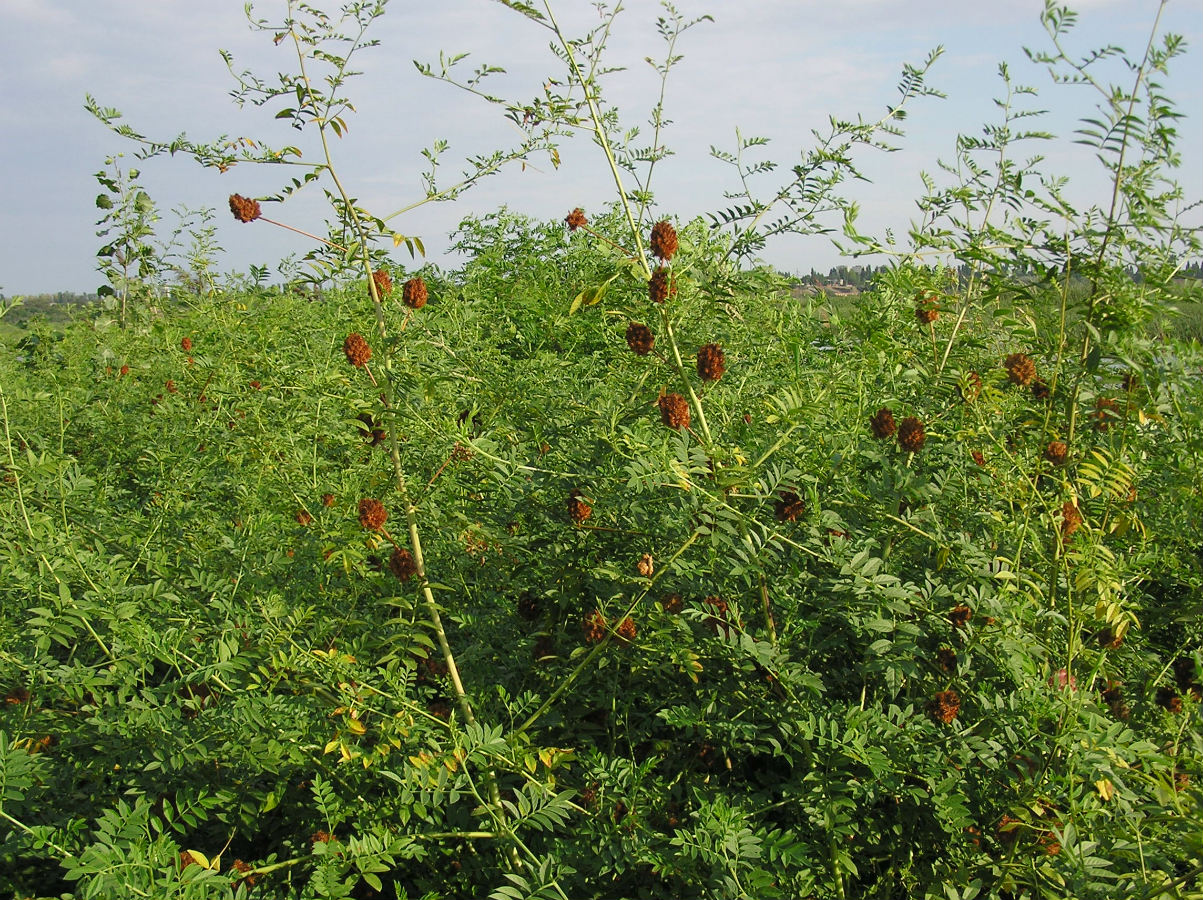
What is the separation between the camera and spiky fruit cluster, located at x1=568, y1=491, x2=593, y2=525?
217 cm

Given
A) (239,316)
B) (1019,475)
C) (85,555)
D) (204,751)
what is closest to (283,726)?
(204,751)

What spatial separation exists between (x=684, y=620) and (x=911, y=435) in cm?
69

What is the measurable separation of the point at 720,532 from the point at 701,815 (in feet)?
1.95

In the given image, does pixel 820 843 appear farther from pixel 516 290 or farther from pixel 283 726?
pixel 516 290

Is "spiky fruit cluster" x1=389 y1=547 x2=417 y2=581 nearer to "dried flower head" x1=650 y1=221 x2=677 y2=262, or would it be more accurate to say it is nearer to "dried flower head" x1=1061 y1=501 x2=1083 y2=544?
"dried flower head" x1=650 y1=221 x2=677 y2=262

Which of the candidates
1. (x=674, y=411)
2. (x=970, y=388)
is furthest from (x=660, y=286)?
(x=970, y=388)

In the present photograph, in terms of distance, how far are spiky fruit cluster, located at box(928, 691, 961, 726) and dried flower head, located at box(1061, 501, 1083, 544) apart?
44 cm

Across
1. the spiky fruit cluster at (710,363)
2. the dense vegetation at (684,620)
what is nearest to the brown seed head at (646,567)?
the dense vegetation at (684,620)

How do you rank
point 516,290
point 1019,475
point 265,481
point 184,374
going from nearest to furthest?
point 1019,475
point 265,481
point 184,374
point 516,290

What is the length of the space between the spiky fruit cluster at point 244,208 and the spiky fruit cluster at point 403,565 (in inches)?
40.3

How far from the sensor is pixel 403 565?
2.12 m

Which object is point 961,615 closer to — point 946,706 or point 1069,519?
point 946,706

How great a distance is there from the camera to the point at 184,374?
179 inches

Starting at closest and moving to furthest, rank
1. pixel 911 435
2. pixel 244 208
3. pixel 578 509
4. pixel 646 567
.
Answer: pixel 646 567 → pixel 911 435 → pixel 578 509 → pixel 244 208
